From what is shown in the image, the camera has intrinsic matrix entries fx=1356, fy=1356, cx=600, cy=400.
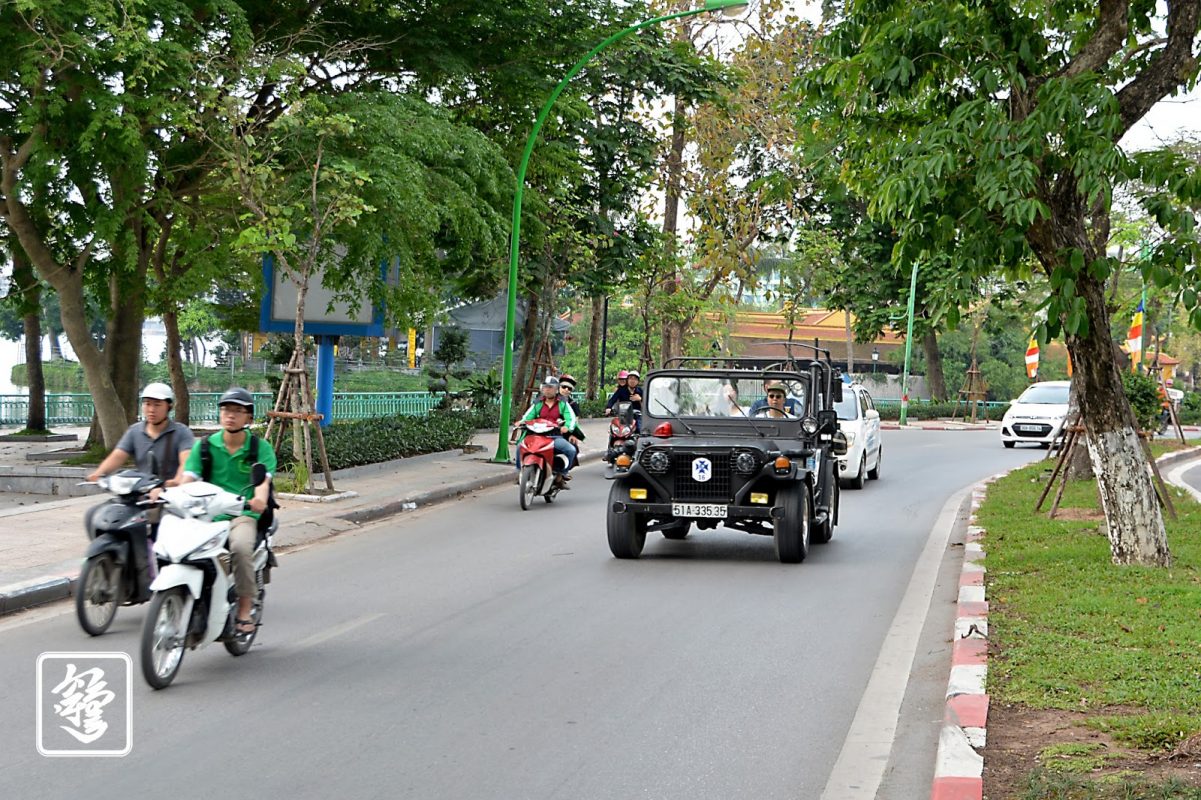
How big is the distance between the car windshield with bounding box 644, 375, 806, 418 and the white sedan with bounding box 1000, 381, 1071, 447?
21973mm

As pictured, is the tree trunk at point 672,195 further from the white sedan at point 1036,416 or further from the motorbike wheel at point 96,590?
the motorbike wheel at point 96,590

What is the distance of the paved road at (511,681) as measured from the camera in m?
5.95

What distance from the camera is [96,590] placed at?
8.59 m

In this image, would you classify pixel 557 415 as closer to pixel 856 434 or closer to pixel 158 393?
pixel 856 434

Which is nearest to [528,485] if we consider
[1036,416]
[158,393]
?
[158,393]

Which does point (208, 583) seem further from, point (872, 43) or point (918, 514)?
point (918, 514)

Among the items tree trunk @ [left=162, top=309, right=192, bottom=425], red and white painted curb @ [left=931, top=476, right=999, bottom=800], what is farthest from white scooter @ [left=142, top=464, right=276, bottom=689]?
tree trunk @ [left=162, top=309, right=192, bottom=425]

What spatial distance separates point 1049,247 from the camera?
11281 millimetres

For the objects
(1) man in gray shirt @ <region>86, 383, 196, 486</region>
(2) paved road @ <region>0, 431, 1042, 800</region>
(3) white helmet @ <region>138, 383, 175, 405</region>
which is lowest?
(2) paved road @ <region>0, 431, 1042, 800</region>

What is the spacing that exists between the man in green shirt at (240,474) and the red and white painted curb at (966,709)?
161 inches

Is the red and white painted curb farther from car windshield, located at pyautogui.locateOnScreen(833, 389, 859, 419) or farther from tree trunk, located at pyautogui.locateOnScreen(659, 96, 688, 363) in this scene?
tree trunk, located at pyautogui.locateOnScreen(659, 96, 688, 363)

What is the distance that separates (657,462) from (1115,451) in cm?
405

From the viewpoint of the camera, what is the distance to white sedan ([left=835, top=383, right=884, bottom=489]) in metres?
21.2

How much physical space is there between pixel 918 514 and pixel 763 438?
18.7 feet
